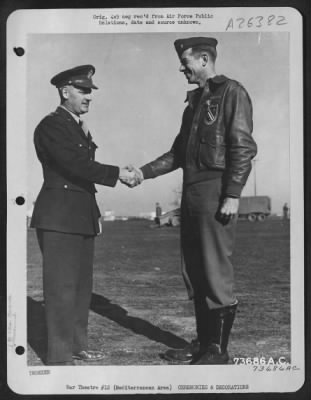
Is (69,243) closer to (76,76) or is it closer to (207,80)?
(76,76)

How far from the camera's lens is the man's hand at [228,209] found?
79.5 inches

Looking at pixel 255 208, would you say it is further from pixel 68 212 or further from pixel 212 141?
pixel 68 212

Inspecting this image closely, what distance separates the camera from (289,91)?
2.09m

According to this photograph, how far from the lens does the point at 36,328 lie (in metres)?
2.13

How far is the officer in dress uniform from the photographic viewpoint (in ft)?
6.79

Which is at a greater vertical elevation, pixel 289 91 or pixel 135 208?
pixel 289 91

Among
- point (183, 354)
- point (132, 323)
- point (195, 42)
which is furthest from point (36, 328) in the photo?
point (195, 42)

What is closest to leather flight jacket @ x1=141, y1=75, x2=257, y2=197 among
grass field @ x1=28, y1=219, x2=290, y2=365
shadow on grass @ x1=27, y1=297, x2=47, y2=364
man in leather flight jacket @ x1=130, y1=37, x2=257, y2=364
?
man in leather flight jacket @ x1=130, y1=37, x2=257, y2=364

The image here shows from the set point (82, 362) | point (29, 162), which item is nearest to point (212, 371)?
point (82, 362)

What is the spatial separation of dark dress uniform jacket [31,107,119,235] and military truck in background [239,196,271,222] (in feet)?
1.83

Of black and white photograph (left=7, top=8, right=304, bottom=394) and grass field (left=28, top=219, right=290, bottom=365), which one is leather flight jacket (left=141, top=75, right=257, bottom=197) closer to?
black and white photograph (left=7, top=8, right=304, bottom=394)

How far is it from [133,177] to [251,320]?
0.80m

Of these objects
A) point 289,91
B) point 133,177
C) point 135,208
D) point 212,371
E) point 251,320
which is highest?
point 289,91

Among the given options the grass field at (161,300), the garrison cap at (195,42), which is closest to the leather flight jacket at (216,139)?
the garrison cap at (195,42)
